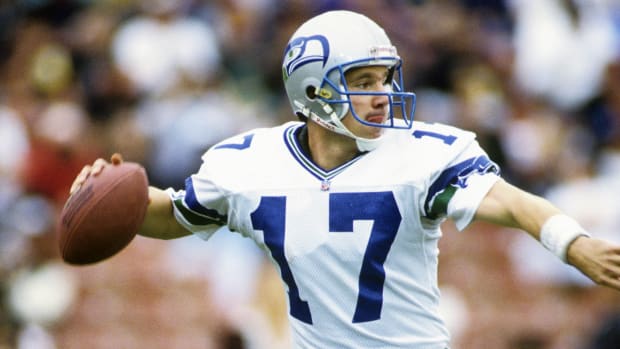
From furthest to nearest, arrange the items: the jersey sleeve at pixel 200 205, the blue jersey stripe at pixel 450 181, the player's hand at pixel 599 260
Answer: the jersey sleeve at pixel 200 205 → the blue jersey stripe at pixel 450 181 → the player's hand at pixel 599 260

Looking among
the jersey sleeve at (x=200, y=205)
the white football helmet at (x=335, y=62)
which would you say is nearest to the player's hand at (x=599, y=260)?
the white football helmet at (x=335, y=62)

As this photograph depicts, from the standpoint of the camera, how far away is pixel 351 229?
15.8 feet

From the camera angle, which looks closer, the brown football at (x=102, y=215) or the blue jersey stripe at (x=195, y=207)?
the brown football at (x=102, y=215)

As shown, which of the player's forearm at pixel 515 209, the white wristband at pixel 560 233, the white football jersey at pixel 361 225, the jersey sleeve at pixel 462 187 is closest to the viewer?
the white wristband at pixel 560 233

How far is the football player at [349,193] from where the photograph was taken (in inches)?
188

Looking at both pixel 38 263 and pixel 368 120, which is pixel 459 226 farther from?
pixel 38 263

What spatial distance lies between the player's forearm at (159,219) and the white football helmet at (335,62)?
0.68m

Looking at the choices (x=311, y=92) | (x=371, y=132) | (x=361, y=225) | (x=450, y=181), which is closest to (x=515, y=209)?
(x=450, y=181)

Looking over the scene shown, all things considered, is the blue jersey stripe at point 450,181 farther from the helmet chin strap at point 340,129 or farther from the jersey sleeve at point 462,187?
the helmet chin strap at point 340,129

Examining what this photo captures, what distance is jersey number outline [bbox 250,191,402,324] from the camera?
479cm

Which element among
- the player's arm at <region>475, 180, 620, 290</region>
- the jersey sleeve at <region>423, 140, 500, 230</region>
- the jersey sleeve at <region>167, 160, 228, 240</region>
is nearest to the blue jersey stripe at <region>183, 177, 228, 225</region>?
the jersey sleeve at <region>167, 160, 228, 240</region>

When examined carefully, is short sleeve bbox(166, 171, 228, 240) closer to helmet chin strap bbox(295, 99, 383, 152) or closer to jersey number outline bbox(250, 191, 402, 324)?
jersey number outline bbox(250, 191, 402, 324)

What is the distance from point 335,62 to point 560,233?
47.2 inches

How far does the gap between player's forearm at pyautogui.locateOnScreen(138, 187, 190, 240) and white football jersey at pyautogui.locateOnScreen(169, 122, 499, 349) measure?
24cm
